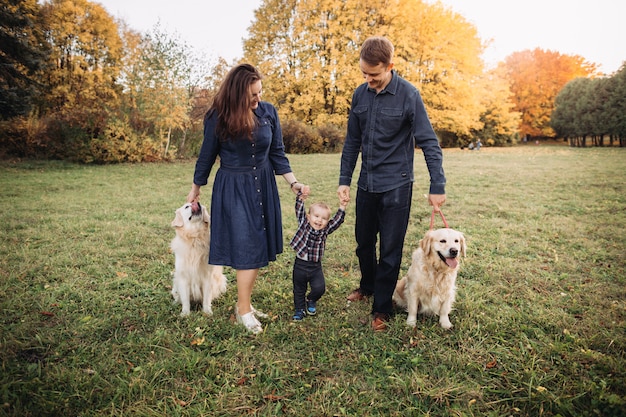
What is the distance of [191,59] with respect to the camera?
16.2m

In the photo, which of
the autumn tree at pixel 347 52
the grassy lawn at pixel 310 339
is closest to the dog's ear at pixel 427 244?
the grassy lawn at pixel 310 339

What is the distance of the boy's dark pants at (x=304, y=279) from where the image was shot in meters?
3.49

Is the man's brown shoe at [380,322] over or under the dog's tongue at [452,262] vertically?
under

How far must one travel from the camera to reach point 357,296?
3895mm

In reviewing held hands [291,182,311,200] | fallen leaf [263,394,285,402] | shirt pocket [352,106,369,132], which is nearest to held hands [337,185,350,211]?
held hands [291,182,311,200]

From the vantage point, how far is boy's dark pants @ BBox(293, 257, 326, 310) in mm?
3494

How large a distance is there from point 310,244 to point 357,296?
2.89 feet

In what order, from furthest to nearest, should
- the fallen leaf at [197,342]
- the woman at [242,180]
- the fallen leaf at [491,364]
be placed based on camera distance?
the fallen leaf at [197,342], the woman at [242,180], the fallen leaf at [491,364]

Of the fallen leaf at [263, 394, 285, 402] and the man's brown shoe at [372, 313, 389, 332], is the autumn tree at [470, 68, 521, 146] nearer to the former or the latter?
the man's brown shoe at [372, 313, 389, 332]

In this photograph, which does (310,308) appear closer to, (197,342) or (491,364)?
(197,342)

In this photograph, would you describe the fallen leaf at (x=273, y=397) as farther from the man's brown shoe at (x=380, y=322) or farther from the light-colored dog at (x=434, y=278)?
the light-colored dog at (x=434, y=278)

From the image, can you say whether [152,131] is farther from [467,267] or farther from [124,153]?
[467,267]

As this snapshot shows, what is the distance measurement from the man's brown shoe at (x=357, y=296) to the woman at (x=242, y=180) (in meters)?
1.04

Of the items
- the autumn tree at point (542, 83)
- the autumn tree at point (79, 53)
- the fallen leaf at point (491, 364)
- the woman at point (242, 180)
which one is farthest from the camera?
the autumn tree at point (542, 83)
